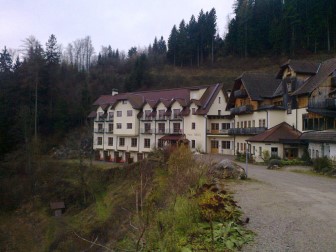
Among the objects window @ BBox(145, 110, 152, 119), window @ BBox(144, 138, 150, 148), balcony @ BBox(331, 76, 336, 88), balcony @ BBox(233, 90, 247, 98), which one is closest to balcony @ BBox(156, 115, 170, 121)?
window @ BBox(145, 110, 152, 119)

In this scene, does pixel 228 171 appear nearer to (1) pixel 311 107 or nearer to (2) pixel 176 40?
(1) pixel 311 107

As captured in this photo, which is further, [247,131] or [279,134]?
[247,131]

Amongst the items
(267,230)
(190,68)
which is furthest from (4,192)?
(190,68)

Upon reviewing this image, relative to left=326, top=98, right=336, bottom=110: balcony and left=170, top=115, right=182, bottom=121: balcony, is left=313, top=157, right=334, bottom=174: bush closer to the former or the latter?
left=326, top=98, right=336, bottom=110: balcony

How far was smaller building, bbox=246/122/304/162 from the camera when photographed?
98.0ft

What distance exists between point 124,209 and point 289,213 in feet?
17.7

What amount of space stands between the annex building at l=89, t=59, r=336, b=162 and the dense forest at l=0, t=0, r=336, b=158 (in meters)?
10.2

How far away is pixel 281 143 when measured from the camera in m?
30.0

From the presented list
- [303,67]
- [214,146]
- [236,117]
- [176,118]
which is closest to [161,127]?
[176,118]

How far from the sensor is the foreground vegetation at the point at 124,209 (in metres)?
8.45

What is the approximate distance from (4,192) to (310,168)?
29.5 meters

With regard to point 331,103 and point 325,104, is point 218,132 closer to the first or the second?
point 325,104

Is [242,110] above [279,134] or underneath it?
above

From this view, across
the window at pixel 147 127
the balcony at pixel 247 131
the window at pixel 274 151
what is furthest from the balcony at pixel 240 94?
the window at pixel 147 127
